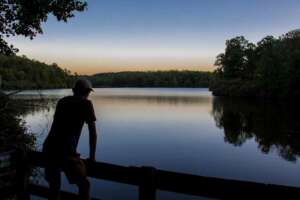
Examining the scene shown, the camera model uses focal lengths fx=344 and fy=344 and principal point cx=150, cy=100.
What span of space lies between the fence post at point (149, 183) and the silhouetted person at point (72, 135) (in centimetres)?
76

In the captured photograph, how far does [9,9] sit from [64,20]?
4.67 ft

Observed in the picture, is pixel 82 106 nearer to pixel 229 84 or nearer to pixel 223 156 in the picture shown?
pixel 223 156

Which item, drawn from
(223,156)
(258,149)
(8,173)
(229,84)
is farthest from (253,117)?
(229,84)

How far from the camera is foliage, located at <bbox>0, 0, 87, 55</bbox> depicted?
8.88 meters

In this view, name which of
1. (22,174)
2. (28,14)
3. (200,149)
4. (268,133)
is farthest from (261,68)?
(22,174)

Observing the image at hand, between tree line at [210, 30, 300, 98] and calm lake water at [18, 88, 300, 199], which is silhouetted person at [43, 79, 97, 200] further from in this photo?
tree line at [210, 30, 300, 98]

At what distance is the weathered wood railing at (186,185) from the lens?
3424mm

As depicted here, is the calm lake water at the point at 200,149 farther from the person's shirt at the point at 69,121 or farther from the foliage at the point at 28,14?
the person's shirt at the point at 69,121

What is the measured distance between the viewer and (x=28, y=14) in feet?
29.5

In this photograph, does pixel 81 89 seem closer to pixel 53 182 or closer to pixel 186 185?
pixel 53 182

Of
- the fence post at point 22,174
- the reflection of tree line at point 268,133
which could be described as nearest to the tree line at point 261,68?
the reflection of tree line at point 268,133

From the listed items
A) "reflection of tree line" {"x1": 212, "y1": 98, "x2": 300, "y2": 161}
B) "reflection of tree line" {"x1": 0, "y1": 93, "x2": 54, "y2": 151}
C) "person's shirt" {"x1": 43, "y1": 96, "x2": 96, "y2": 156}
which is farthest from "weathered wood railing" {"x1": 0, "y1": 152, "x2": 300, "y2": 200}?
"reflection of tree line" {"x1": 212, "y1": 98, "x2": 300, "y2": 161}

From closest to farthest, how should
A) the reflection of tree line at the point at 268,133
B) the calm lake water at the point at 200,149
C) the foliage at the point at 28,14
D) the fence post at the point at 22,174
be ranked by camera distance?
the fence post at the point at 22,174 → the foliage at the point at 28,14 → the calm lake water at the point at 200,149 → the reflection of tree line at the point at 268,133

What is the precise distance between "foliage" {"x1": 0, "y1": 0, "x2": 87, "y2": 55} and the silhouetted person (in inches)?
210
